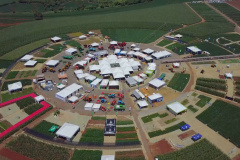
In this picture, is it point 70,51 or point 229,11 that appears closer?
point 70,51

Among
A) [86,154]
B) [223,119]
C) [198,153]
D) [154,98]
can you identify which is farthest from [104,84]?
[223,119]

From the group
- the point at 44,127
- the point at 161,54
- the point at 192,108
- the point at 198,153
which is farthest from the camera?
the point at 161,54

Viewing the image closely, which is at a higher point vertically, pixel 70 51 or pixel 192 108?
pixel 70 51

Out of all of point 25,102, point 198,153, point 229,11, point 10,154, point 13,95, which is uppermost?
point 229,11

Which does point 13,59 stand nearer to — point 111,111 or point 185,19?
point 111,111

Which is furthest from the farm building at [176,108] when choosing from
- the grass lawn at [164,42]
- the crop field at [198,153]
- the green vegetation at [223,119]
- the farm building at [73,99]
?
the grass lawn at [164,42]

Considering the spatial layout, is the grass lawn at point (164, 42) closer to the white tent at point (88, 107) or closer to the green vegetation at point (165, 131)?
the green vegetation at point (165, 131)

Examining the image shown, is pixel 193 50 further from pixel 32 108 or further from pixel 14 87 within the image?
pixel 14 87
